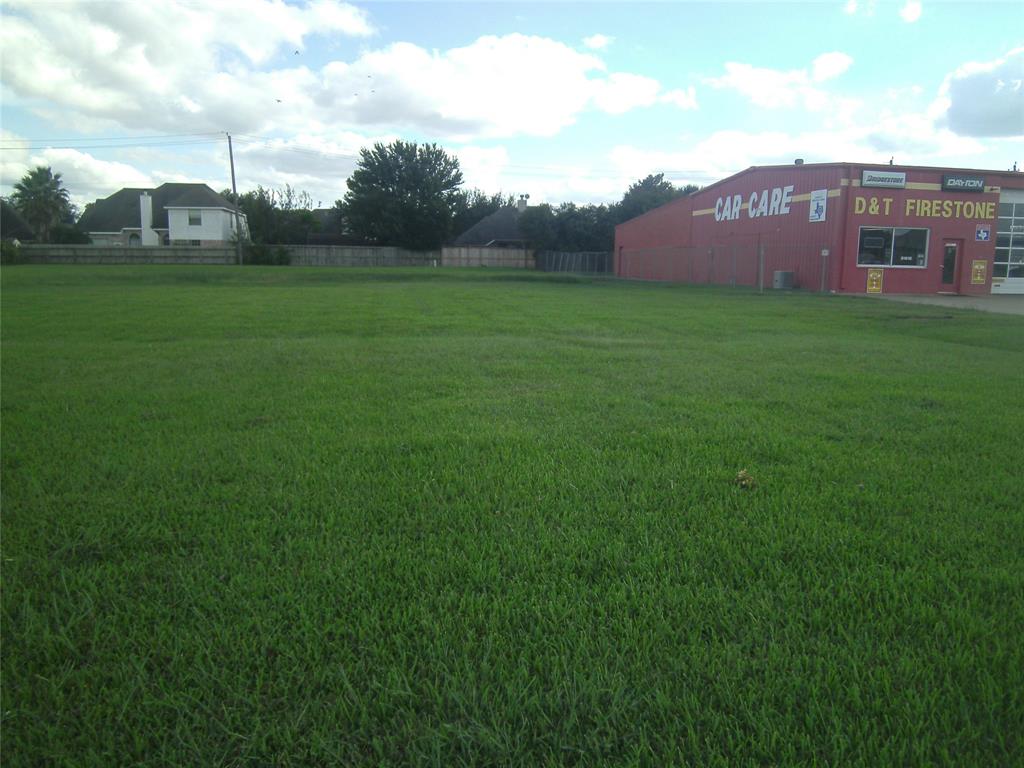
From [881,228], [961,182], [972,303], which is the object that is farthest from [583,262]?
[972,303]

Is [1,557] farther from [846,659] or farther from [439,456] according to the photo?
[846,659]

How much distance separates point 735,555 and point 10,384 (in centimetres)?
650

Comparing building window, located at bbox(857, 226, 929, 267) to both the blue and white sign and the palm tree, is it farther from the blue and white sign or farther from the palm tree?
the palm tree

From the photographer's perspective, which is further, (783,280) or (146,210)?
(146,210)

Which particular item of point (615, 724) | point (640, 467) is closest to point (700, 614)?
point (615, 724)

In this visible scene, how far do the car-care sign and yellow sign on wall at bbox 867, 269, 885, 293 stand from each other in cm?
440

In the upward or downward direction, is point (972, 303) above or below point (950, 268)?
below

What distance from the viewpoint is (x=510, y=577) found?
2.54 m

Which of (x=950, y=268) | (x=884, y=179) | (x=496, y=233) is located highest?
(x=496, y=233)

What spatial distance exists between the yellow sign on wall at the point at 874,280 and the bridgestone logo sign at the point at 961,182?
14.2ft

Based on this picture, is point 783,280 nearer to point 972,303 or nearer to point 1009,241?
point 972,303

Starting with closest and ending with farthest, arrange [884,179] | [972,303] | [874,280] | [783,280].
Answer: [972,303], [884,179], [874,280], [783,280]

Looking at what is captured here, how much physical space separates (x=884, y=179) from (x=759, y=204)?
528cm

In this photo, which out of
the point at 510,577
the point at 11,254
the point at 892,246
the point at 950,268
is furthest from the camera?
the point at 11,254
